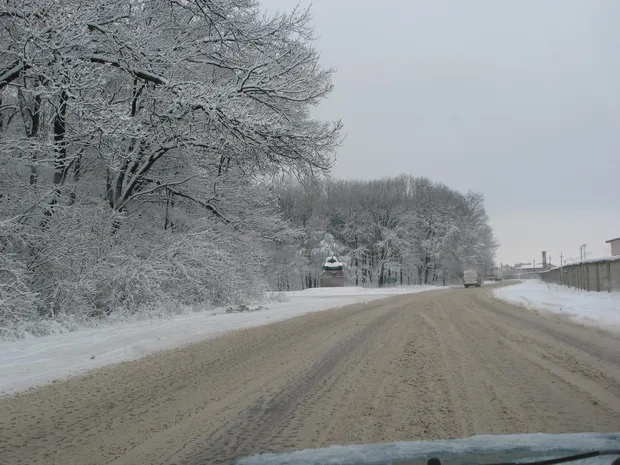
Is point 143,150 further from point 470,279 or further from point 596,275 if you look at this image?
point 470,279

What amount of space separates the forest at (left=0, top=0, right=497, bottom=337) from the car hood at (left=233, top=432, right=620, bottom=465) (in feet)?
30.5

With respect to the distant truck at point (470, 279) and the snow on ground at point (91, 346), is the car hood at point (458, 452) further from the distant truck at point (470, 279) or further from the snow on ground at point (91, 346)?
the distant truck at point (470, 279)

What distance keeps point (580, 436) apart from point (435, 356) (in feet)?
16.6

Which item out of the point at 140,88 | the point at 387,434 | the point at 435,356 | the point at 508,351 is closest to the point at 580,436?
the point at 387,434

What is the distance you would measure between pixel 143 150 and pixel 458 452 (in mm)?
15354

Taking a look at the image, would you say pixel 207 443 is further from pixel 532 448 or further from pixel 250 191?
pixel 250 191

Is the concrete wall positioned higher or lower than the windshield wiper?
higher

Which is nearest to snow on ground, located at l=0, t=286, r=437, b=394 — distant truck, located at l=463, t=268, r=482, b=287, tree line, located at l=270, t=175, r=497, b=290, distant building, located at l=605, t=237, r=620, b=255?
distant building, located at l=605, t=237, r=620, b=255

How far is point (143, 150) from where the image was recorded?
1653cm

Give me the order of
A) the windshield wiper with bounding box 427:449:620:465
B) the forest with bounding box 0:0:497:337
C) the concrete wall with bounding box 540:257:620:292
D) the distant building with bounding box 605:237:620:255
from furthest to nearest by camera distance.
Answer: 1. the distant building with bounding box 605:237:620:255
2. the concrete wall with bounding box 540:257:620:292
3. the forest with bounding box 0:0:497:337
4. the windshield wiper with bounding box 427:449:620:465

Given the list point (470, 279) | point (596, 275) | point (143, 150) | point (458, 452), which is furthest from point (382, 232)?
point (458, 452)

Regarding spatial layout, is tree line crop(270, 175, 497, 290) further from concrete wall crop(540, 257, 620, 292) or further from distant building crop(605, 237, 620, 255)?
concrete wall crop(540, 257, 620, 292)

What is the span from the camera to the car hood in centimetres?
285

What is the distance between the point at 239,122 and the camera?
12.7 m
